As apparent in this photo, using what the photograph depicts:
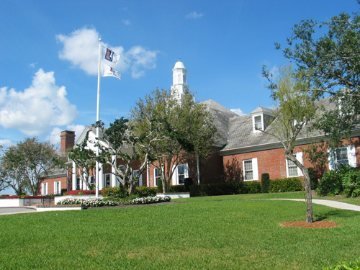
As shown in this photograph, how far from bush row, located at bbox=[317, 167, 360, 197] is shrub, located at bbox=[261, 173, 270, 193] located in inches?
271

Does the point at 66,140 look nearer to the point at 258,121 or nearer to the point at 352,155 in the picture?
the point at 258,121

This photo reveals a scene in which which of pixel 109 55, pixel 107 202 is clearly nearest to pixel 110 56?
pixel 109 55

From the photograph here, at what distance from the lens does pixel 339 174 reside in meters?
23.8

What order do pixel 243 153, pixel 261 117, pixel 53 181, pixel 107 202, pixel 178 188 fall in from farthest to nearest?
1. pixel 53 181
2. pixel 178 188
3. pixel 261 117
4. pixel 243 153
5. pixel 107 202

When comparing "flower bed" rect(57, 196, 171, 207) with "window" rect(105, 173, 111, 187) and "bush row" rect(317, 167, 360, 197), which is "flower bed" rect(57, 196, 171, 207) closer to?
"bush row" rect(317, 167, 360, 197)

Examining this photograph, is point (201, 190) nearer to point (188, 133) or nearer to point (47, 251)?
point (188, 133)

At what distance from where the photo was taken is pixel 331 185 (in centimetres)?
2394

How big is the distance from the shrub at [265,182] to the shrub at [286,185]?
0.31 m

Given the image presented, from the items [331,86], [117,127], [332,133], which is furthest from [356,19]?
[117,127]

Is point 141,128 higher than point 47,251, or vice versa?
point 141,128

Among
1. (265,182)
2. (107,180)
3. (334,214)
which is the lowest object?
(334,214)

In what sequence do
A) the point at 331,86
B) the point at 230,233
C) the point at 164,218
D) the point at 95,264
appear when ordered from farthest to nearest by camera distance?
the point at 331,86 → the point at 164,218 → the point at 230,233 → the point at 95,264

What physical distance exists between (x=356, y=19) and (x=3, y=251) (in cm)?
1817

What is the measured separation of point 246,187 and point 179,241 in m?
23.2
